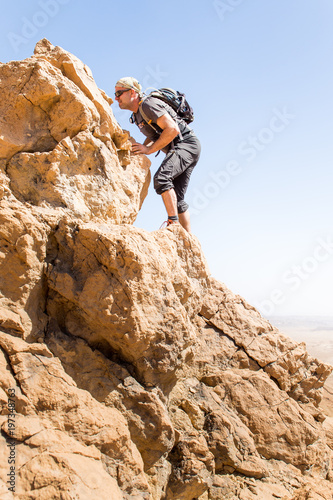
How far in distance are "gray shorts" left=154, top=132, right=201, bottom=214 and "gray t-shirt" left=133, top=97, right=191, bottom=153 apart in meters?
0.16

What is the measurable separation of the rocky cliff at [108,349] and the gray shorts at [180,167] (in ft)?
1.53

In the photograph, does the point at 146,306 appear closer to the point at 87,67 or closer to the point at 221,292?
the point at 221,292

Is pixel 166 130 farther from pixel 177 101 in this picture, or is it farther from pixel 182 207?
pixel 182 207

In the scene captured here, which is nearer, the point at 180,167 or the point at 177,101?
the point at 180,167

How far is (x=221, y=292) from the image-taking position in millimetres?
5230

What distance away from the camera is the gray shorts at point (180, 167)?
4512 millimetres

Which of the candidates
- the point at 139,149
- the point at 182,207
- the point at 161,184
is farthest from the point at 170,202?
the point at 139,149

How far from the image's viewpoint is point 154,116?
447cm

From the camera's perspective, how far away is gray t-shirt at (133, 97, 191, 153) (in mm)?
4480

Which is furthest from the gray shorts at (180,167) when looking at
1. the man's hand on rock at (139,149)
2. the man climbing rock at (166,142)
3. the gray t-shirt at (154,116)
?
the man's hand on rock at (139,149)
